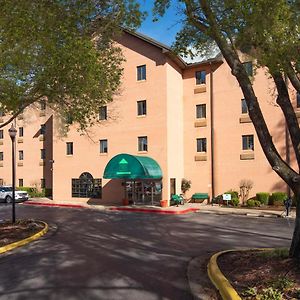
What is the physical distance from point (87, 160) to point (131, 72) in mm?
8762

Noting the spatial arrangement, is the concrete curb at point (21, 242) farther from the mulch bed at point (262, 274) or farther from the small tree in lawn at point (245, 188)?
the small tree in lawn at point (245, 188)

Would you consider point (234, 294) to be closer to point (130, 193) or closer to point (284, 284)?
point (284, 284)

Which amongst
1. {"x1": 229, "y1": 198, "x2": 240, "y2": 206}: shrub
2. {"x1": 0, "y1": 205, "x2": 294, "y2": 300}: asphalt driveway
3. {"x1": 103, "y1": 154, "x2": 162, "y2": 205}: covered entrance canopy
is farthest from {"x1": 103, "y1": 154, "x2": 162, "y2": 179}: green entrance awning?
{"x1": 0, "y1": 205, "x2": 294, "y2": 300}: asphalt driveway

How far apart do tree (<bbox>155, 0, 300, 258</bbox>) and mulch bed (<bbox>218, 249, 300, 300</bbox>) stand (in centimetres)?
55

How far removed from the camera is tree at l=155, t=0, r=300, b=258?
786 cm

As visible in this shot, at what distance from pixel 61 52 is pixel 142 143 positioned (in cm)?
1987

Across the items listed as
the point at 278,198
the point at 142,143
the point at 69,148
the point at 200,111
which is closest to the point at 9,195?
the point at 69,148

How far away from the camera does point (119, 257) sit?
35.4 ft

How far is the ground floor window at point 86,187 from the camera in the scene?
34.1 meters

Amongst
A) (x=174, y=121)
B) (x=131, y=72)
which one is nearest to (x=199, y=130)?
(x=174, y=121)

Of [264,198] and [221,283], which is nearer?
[221,283]

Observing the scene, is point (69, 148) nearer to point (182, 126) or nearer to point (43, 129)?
point (43, 129)

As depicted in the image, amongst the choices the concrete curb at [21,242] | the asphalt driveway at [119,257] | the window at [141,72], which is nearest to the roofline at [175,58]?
the window at [141,72]

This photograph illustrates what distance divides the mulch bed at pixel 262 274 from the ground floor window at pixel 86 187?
82.1 feet
